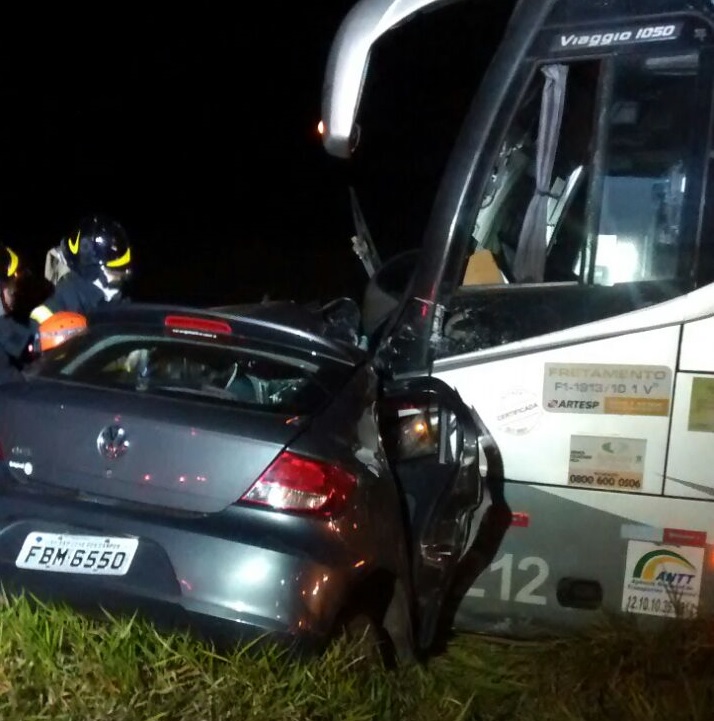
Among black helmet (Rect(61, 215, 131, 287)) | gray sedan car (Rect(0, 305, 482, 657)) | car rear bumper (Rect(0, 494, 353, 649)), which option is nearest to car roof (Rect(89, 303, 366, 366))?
gray sedan car (Rect(0, 305, 482, 657))

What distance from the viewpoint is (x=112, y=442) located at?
12.9ft

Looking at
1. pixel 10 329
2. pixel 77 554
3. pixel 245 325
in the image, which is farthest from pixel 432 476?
pixel 10 329

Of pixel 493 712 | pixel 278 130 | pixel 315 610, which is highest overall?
pixel 278 130

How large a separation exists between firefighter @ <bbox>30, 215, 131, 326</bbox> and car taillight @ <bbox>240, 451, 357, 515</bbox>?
8.32 feet

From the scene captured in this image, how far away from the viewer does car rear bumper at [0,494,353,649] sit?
3697mm

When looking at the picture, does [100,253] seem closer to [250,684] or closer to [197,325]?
[197,325]

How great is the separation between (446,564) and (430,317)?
1034mm

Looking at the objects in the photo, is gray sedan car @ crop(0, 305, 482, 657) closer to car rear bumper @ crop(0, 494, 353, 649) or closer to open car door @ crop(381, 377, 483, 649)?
car rear bumper @ crop(0, 494, 353, 649)

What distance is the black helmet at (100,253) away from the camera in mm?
6148

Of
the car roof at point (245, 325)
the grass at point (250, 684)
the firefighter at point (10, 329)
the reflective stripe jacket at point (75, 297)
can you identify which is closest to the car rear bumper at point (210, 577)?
the grass at point (250, 684)

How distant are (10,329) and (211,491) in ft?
7.28

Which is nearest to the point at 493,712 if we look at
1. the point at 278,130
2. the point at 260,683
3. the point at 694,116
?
the point at 260,683

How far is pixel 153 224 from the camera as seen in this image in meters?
24.0

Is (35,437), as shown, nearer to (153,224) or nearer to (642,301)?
(642,301)
